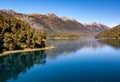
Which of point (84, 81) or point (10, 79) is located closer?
point (84, 81)

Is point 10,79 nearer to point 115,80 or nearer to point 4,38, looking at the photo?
point 115,80

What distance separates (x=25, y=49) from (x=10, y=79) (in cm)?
6765

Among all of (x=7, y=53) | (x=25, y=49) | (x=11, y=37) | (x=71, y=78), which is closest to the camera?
(x=71, y=78)

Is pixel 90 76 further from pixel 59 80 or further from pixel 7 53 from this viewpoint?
pixel 7 53

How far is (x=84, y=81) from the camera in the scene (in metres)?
50.6

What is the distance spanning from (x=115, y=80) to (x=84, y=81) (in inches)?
306

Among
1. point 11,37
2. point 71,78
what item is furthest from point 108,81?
point 11,37

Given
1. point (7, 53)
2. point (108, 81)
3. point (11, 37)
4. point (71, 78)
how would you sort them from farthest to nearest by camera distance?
point (11, 37), point (7, 53), point (71, 78), point (108, 81)

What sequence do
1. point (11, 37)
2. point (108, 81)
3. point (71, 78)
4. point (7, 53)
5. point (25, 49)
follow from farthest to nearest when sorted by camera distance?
point (25, 49) → point (11, 37) → point (7, 53) → point (71, 78) → point (108, 81)

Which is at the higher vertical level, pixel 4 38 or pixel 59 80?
pixel 4 38

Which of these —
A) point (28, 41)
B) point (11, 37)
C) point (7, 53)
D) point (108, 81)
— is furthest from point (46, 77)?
point (28, 41)

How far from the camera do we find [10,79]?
5400 centimetres

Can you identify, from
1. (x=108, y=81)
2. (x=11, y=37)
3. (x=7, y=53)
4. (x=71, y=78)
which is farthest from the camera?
(x=11, y=37)

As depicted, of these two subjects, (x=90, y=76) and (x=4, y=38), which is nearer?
(x=90, y=76)
